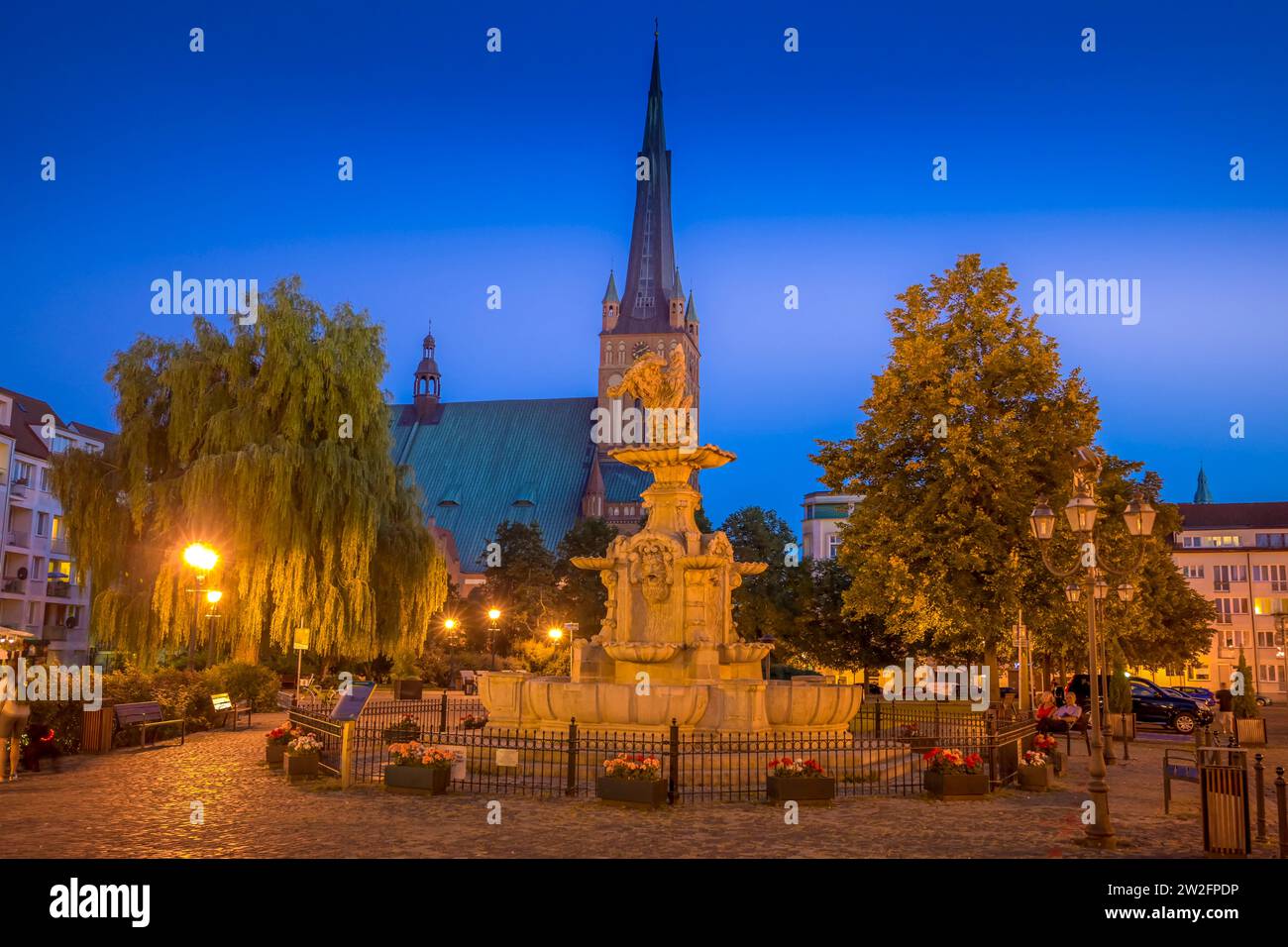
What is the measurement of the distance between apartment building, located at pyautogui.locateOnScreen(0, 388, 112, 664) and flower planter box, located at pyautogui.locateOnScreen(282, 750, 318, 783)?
147 feet

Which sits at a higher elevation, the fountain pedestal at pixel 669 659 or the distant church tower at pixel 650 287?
the distant church tower at pixel 650 287

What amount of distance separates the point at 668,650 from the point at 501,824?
7.04 m

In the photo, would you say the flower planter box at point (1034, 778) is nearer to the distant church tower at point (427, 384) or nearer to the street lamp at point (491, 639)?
the street lamp at point (491, 639)

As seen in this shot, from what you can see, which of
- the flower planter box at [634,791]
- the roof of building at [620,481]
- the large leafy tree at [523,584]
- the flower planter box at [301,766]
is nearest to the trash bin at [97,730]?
the flower planter box at [301,766]

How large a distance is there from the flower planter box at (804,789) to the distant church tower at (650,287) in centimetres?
9922

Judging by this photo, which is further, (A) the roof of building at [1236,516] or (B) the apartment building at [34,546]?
(A) the roof of building at [1236,516]

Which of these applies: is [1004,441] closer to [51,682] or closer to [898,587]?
[898,587]

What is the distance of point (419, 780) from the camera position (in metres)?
15.0

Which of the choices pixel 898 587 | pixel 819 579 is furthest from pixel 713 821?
pixel 819 579

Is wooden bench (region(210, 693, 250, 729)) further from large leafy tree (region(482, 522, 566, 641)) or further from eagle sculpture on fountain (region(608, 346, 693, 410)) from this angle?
large leafy tree (region(482, 522, 566, 641))

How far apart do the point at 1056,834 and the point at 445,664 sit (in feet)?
138

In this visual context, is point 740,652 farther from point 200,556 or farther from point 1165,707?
point 1165,707

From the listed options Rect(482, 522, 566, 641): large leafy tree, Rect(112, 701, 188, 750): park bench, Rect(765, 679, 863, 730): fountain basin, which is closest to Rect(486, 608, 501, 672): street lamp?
Rect(482, 522, 566, 641): large leafy tree

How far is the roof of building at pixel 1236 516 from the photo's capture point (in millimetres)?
81250
